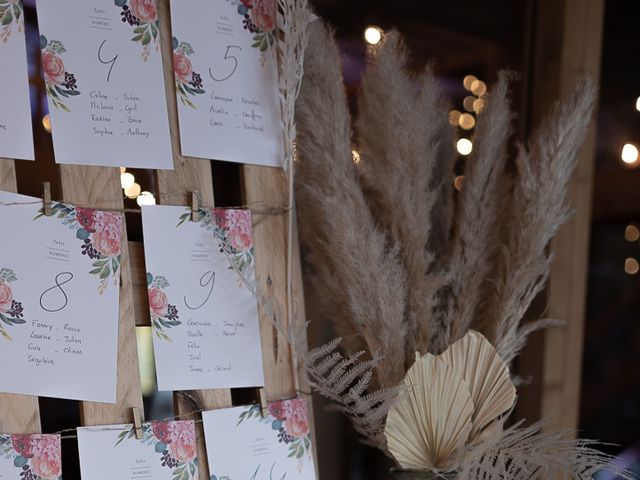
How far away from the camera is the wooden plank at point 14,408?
1.00 metres

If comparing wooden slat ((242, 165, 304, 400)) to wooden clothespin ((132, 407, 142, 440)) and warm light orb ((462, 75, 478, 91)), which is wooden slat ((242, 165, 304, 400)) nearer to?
wooden clothespin ((132, 407, 142, 440))

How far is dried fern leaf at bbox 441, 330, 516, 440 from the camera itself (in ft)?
3.85

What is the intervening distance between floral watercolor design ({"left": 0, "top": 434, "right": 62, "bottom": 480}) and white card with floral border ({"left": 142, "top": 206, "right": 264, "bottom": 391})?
17 cm

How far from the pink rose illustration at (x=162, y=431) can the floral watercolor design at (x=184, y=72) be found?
0.48 m

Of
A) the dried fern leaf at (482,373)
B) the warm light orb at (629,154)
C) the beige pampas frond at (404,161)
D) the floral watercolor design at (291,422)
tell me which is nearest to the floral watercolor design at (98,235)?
the floral watercolor design at (291,422)

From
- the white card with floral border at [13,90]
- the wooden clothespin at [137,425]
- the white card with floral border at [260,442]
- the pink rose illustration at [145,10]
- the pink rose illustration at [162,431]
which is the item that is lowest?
the white card with floral border at [260,442]

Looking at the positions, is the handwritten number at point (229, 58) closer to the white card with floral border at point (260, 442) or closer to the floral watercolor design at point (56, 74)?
the floral watercolor design at point (56, 74)

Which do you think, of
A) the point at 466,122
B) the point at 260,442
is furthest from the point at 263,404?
the point at 466,122

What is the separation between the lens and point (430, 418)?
1.16 m

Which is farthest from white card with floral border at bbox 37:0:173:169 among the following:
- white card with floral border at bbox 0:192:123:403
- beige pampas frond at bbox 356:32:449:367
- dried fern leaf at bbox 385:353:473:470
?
dried fern leaf at bbox 385:353:473:470

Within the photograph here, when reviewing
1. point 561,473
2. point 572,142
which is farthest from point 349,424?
point 572,142

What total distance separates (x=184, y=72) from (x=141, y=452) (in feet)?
1.88

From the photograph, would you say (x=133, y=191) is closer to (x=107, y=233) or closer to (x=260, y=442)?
(x=107, y=233)

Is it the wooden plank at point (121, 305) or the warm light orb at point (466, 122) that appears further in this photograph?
the warm light orb at point (466, 122)
